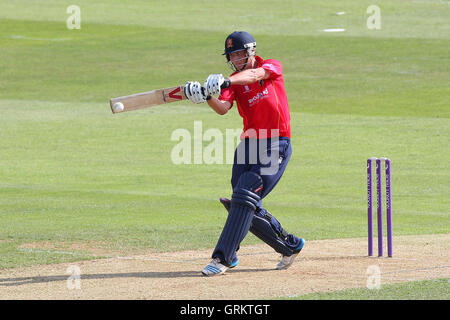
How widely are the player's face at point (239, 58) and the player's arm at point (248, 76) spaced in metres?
0.31

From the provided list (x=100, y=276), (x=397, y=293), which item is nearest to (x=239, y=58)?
(x=100, y=276)

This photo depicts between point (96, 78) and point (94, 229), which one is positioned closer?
point (94, 229)

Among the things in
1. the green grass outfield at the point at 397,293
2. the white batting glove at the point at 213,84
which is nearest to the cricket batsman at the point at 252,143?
the white batting glove at the point at 213,84

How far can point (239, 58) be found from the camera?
9.05m

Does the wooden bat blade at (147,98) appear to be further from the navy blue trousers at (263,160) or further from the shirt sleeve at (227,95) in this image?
the navy blue trousers at (263,160)

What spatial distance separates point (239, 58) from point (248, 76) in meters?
0.48

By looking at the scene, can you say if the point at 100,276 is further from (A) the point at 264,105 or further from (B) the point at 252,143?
(A) the point at 264,105

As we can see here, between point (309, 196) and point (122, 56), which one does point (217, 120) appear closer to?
point (309, 196)

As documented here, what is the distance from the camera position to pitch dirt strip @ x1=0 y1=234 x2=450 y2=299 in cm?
798

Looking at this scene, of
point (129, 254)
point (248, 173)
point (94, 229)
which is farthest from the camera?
point (94, 229)

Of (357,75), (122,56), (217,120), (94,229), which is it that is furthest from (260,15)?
(94,229)

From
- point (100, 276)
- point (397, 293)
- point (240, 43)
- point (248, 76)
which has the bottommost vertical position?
point (100, 276)

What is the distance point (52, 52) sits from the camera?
1572 inches
